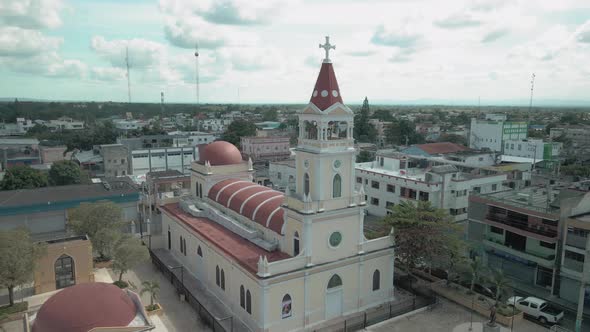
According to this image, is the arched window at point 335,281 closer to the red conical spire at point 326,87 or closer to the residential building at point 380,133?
the red conical spire at point 326,87

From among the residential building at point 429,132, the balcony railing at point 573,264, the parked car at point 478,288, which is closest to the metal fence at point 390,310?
the parked car at point 478,288

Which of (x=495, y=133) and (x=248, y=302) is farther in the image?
(x=495, y=133)

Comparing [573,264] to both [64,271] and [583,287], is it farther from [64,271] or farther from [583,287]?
[64,271]

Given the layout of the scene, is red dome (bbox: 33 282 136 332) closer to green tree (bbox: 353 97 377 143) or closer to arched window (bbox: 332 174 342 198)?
arched window (bbox: 332 174 342 198)

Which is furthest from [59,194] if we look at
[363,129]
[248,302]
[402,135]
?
[363,129]

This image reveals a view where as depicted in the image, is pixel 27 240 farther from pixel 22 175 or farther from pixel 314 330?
pixel 22 175
